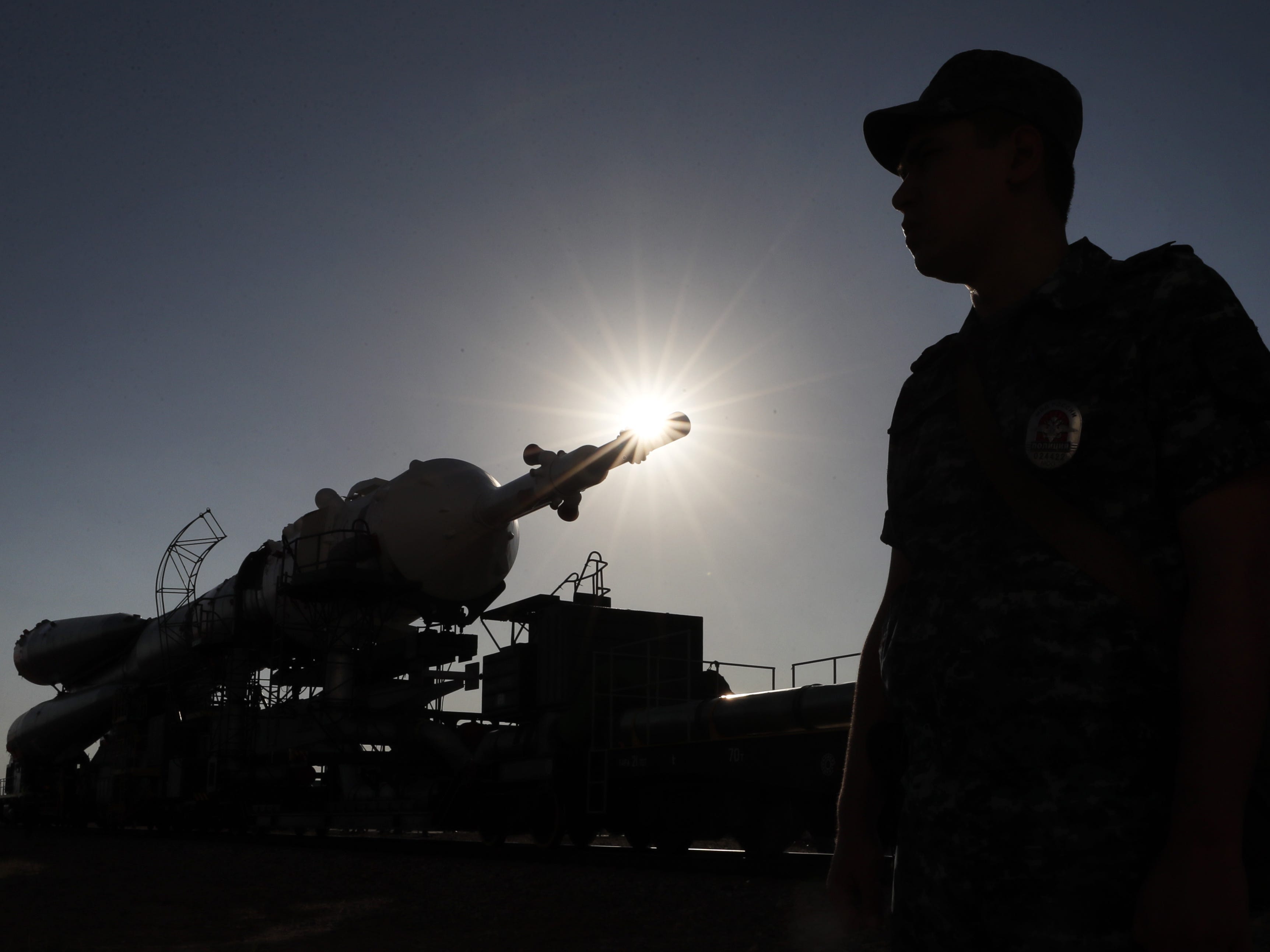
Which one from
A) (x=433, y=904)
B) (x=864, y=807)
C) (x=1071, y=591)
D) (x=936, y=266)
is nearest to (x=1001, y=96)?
(x=936, y=266)

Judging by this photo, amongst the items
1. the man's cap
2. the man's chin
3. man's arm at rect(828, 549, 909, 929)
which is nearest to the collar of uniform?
the man's chin

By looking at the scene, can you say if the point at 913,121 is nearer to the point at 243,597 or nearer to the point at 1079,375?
the point at 1079,375

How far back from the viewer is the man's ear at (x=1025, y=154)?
6.82 ft

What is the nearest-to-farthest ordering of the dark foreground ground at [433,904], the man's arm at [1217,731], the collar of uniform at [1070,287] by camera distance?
the man's arm at [1217,731], the collar of uniform at [1070,287], the dark foreground ground at [433,904]

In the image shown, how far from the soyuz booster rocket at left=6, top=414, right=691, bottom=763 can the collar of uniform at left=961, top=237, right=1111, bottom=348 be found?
58.1 ft

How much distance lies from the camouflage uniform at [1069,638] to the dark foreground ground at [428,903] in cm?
304

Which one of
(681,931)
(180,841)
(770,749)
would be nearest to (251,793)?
(180,841)

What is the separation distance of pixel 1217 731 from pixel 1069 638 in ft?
0.83

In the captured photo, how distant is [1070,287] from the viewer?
1908mm

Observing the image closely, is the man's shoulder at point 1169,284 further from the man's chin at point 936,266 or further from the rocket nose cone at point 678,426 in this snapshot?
the rocket nose cone at point 678,426

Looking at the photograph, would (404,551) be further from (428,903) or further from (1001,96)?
(1001,96)

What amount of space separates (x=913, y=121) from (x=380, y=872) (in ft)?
45.0

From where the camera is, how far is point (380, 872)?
13.9 meters

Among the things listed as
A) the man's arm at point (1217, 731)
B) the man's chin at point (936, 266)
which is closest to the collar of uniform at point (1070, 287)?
the man's chin at point (936, 266)
